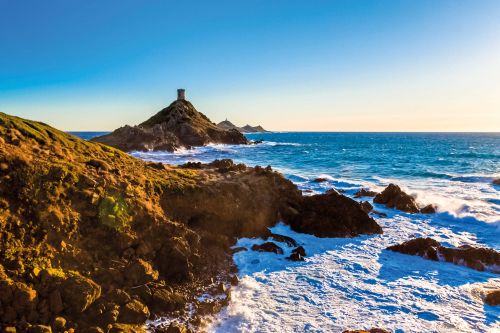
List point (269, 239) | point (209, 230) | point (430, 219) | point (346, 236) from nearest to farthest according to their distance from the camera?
point (209, 230)
point (269, 239)
point (346, 236)
point (430, 219)

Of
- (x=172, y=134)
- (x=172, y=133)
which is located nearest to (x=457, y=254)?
(x=172, y=134)

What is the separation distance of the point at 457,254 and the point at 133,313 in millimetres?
10838

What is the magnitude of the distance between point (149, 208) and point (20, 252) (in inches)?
145

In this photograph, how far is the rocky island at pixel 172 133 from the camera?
65.1 meters

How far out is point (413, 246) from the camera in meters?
12.6

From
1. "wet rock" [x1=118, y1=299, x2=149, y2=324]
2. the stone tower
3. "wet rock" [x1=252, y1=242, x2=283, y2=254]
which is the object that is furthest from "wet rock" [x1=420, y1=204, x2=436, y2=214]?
the stone tower

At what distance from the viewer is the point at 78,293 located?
7340 mm

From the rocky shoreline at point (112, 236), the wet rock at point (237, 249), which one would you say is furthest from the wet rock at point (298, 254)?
the wet rock at point (237, 249)

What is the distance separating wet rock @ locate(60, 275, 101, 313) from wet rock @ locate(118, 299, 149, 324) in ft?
2.31

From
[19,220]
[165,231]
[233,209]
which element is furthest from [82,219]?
[233,209]

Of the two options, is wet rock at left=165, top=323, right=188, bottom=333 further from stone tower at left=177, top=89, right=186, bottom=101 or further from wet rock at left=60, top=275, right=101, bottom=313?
stone tower at left=177, top=89, right=186, bottom=101

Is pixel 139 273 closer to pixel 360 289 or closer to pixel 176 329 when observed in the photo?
pixel 176 329

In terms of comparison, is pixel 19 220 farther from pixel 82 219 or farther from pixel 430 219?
pixel 430 219

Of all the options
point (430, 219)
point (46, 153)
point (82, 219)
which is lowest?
point (430, 219)
